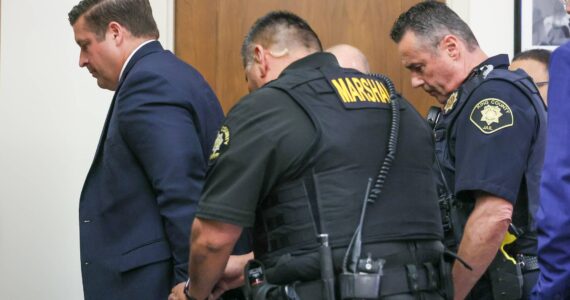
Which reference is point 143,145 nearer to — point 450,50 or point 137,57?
point 137,57

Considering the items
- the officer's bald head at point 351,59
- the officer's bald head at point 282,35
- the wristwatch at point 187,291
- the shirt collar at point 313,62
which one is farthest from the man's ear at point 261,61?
the officer's bald head at point 351,59

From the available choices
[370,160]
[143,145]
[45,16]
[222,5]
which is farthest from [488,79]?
[45,16]

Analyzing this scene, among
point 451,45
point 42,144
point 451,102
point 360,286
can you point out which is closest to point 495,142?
point 451,102

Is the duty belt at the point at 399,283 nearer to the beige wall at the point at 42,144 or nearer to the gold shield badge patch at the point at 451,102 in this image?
the gold shield badge patch at the point at 451,102

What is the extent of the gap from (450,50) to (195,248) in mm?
1389

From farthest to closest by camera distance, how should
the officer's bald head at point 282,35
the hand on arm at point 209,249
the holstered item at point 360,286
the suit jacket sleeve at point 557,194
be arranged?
1. the officer's bald head at point 282,35
2. the hand on arm at point 209,249
3. the holstered item at point 360,286
4. the suit jacket sleeve at point 557,194

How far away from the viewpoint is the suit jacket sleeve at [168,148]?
2807 mm

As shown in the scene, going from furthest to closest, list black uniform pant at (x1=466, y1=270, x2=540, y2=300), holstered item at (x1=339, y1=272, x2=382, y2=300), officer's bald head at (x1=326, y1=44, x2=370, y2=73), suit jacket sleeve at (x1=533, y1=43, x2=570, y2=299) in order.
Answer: officer's bald head at (x1=326, y1=44, x2=370, y2=73) < black uniform pant at (x1=466, y1=270, x2=540, y2=300) < holstered item at (x1=339, y1=272, x2=382, y2=300) < suit jacket sleeve at (x1=533, y1=43, x2=570, y2=299)

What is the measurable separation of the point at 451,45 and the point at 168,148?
1176mm

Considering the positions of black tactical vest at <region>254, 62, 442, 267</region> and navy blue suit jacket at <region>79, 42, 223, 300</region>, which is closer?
black tactical vest at <region>254, 62, 442, 267</region>

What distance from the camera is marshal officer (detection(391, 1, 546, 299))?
9.54ft

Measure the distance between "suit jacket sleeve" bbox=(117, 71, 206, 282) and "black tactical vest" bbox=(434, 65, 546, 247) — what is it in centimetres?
88

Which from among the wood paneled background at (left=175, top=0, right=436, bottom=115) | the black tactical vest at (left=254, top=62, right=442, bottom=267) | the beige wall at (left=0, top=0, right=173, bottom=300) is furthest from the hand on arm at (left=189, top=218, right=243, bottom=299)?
the wood paneled background at (left=175, top=0, right=436, bottom=115)

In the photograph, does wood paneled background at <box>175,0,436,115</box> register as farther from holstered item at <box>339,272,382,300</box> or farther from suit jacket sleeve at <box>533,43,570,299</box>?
suit jacket sleeve at <box>533,43,570,299</box>
